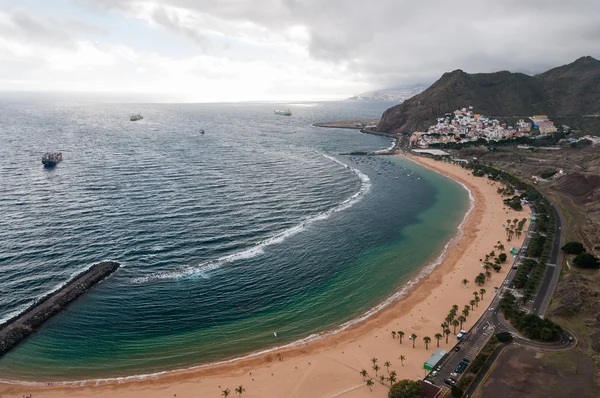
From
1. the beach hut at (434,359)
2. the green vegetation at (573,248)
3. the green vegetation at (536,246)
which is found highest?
the green vegetation at (573,248)

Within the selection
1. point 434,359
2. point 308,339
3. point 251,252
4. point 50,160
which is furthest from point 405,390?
point 50,160

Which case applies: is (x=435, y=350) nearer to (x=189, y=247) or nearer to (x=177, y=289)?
(x=177, y=289)

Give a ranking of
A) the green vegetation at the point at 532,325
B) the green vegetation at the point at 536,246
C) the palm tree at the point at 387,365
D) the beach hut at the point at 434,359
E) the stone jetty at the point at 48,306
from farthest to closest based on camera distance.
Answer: the green vegetation at the point at 536,246 → the green vegetation at the point at 532,325 → the stone jetty at the point at 48,306 → the beach hut at the point at 434,359 → the palm tree at the point at 387,365

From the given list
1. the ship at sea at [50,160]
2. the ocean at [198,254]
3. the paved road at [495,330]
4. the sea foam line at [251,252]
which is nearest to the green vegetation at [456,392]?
the paved road at [495,330]

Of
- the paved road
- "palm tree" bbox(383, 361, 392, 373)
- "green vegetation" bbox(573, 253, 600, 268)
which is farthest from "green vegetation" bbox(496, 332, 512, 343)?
"green vegetation" bbox(573, 253, 600, 268)

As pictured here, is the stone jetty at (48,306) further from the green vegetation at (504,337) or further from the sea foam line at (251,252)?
the green vegetation at (504,337)

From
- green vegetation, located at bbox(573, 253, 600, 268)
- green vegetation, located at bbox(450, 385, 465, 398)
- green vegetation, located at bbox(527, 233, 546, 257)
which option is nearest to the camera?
green vegetation, located at bbox(450, 385, 465, 398)

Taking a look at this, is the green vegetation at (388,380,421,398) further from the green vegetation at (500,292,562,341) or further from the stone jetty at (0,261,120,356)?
the stone jetty at (0,261,120,356)
